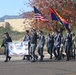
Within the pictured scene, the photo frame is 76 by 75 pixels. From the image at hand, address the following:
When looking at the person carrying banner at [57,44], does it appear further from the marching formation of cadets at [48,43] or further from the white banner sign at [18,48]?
the white banner sign at [18,48]

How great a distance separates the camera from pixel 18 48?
1939 centimetres

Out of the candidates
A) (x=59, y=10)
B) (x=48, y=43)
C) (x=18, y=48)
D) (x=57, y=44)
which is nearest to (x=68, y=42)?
(x=57, y=44)

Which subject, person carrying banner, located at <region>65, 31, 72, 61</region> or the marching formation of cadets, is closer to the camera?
the marching formation of cadets

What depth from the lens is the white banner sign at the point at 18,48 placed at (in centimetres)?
1908

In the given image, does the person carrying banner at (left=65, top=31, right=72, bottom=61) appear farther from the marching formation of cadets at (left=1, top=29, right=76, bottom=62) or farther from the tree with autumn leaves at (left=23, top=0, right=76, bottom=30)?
the tree with autumn leaves at (left=23, top=0, right=76, bottom=30)

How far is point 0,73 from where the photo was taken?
13.4 metres

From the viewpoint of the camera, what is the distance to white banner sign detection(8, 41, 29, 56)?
19.1m

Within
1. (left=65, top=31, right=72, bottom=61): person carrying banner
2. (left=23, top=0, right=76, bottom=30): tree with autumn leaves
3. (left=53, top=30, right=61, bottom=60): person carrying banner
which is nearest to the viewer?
(left=65, top=31, right=72, bottom=61): person carrying banner

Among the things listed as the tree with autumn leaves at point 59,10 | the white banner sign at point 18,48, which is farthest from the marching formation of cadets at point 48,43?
the tree with autumn leaves at point 59,10

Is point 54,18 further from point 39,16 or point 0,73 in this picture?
point 0,73

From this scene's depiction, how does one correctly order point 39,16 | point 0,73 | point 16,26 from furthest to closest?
point 16,26 < point 39,16 < point 0,73

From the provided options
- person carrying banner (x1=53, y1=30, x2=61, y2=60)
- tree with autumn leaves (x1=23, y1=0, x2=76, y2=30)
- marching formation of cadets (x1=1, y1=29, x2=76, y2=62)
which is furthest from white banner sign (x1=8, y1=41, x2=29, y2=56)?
tree with autumn leaves (x1=23, y1=0, x2=76, y2=30)

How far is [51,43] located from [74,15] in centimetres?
855

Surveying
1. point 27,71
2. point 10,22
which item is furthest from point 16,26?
point 27,71
